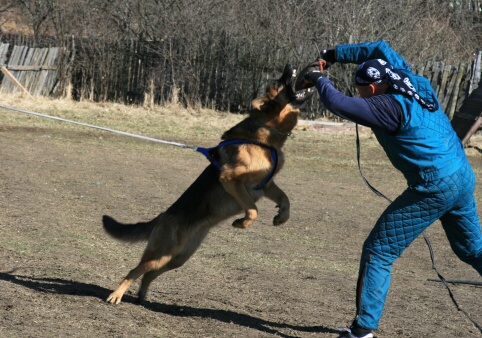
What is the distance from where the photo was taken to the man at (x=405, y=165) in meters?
4.24

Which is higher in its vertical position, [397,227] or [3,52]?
[397,227]

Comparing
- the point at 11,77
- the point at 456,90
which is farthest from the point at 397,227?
the point at 11,77

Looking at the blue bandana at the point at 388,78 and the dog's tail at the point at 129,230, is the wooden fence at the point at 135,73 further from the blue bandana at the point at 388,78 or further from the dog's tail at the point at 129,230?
the blue bandana at the point at 388,78

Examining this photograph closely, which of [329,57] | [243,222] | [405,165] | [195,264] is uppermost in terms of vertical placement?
[329,57]

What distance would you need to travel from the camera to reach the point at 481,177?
13.9m

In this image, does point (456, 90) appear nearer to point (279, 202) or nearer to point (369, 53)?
point (279, 202)

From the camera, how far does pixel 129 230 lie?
577cm

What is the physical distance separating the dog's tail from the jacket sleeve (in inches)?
81.9

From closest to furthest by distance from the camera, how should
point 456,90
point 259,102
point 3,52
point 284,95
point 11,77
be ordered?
point 284,95 < point 259,102 < point 456,90 < point 11,77 < point 3,52

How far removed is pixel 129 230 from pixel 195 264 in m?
1.42

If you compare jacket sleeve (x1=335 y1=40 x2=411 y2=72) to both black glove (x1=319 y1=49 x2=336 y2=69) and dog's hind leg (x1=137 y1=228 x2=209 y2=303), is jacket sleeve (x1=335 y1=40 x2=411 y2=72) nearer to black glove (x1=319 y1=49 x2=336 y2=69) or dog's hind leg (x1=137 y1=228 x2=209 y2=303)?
black glove (x1=319 y1=49 x2=336 y2=69)

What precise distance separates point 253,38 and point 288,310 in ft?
52.5

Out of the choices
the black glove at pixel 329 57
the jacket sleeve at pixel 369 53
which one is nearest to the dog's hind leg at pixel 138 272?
the black glove at pixel 329 57

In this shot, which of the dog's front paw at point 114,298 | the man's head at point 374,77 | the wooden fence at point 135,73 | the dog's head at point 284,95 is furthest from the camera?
the wooden fence at point 135,73
